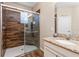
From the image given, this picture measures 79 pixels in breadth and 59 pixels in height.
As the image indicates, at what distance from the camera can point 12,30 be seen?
386cm

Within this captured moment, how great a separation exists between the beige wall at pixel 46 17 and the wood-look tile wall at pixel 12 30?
1.21m

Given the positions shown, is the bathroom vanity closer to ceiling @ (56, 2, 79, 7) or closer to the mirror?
the mirror

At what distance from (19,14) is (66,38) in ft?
5.70

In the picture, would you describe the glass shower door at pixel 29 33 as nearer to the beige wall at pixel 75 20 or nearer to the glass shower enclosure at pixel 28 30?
the glass shower enclosure at pixel 28 30

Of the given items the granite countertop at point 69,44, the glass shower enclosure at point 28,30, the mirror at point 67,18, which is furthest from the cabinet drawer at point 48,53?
the glass shower enclosure at point 28,30

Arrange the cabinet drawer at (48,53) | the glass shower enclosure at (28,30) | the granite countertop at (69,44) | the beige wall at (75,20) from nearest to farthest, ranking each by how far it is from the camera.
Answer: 1. the granite countertop at (69,44)
2. the cabinet drawer at (48,53)
3. the beige wall at (75,20)
4. the glass shower enclosure at (28,30)

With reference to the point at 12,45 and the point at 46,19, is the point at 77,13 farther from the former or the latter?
the point at 12,45

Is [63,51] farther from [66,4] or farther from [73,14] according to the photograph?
[66,4]

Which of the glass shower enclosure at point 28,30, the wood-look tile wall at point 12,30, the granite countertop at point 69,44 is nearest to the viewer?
the granite countertop at point 69,44

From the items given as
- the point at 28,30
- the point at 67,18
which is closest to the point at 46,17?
the point at 67,18

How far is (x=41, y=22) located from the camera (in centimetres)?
279

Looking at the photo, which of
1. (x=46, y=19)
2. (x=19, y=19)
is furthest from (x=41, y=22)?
(x=19, y=19)

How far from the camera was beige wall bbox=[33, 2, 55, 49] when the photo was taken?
2682 millimetres

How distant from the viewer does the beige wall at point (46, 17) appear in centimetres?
268
